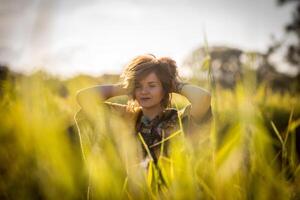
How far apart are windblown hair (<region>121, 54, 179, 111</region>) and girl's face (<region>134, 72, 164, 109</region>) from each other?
0.02 metres

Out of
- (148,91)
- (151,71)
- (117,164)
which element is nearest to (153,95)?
(148,91)

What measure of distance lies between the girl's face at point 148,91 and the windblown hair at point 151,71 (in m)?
0.02

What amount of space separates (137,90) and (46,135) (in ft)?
4.39

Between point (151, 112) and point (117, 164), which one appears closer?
point (117, 164)

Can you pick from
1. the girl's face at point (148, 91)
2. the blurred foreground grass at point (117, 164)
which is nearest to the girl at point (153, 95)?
the girl's face at point (148, 91)

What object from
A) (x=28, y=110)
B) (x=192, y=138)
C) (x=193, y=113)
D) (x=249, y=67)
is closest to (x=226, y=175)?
(x=249, y=67)

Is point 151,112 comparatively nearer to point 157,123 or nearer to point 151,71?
point 157,123

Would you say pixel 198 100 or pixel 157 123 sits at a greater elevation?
pixel 198 100

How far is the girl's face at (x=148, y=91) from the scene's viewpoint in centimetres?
211

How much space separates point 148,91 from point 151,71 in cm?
12

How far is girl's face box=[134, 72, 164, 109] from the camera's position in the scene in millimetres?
2115

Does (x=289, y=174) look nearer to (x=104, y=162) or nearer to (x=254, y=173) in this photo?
(x=254, y=173)

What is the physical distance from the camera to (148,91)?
2123 mm

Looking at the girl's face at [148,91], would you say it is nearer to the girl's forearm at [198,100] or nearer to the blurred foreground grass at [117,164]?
the girl's forearm at [198,100]
